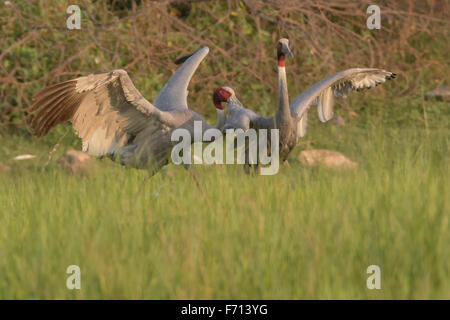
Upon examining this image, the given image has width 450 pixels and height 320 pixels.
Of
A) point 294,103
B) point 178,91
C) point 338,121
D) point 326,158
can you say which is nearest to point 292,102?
point 294,103

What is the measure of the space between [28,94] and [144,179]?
3572 millimetres

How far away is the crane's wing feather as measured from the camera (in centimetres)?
541

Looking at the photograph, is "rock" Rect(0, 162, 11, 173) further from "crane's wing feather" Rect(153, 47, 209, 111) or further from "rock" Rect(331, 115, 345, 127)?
"rock" Rect(331, 115, 345, 127)

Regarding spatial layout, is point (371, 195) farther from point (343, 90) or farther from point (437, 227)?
point (343, 90)

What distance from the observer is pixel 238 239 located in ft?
10.2

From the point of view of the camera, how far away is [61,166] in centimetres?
646

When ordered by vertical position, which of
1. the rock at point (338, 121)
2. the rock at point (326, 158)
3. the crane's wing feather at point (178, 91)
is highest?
the rock at point (338, 121)

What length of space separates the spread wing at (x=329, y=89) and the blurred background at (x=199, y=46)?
1318mm

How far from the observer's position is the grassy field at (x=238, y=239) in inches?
103

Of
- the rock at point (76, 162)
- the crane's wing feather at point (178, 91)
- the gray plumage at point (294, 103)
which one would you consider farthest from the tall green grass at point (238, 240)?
the rock at point (76, 162)

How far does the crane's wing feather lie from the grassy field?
42.0 inches

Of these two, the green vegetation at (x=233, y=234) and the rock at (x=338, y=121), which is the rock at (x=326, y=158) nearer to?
the green vegetation at (x=233, y=234)

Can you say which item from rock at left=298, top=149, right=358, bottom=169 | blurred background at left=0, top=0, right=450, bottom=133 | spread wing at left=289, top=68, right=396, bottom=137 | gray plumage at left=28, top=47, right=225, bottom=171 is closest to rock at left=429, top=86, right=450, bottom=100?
blurred background at left=0, top=0, right=450, bottom=133

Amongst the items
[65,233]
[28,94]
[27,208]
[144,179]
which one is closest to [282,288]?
[65,233]
